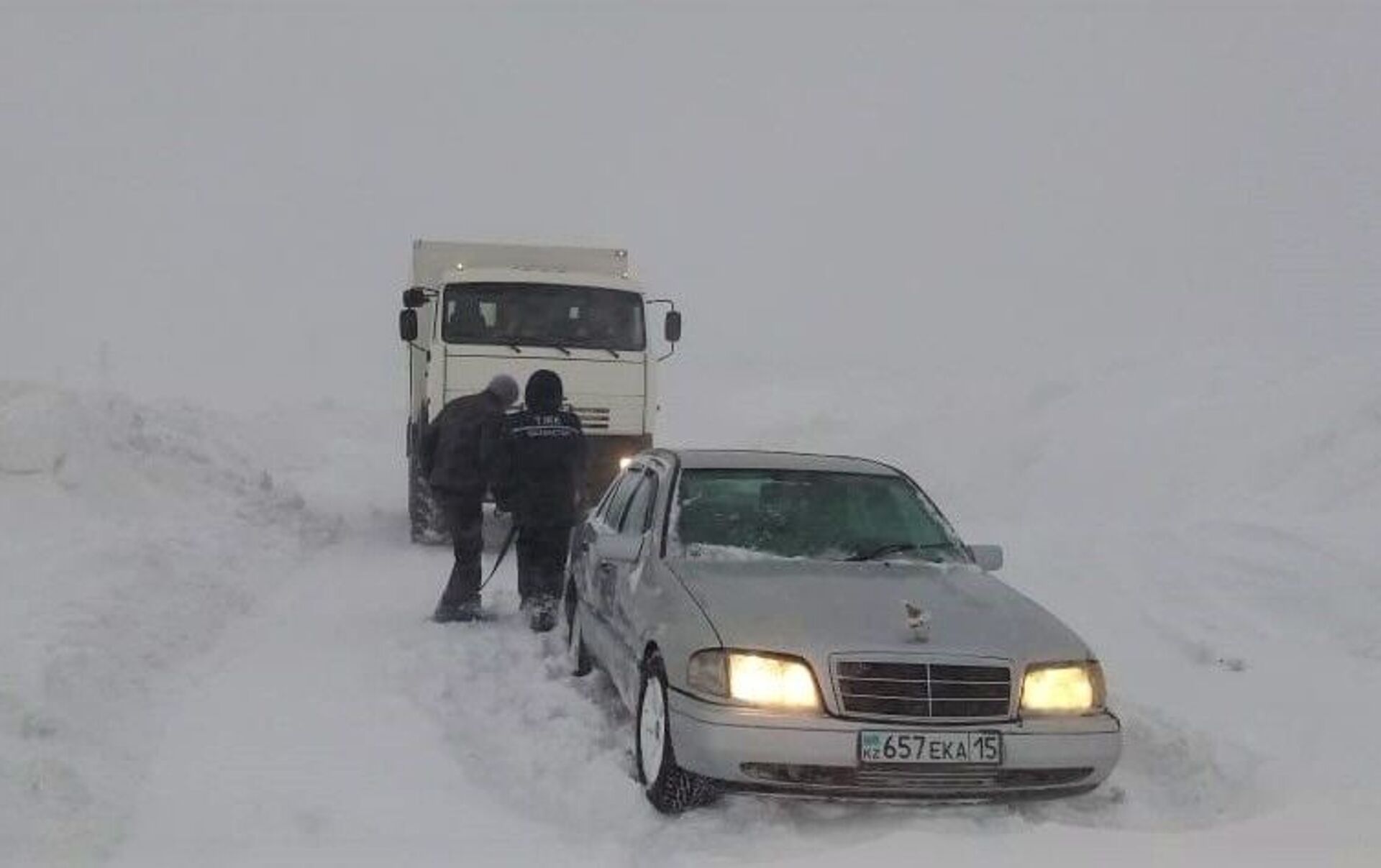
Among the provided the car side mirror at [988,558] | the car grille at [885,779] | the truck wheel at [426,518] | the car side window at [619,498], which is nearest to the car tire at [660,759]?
the car grille at [885,779]

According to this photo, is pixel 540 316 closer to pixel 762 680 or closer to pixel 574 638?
pixel 574 638

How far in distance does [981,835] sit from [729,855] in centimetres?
88

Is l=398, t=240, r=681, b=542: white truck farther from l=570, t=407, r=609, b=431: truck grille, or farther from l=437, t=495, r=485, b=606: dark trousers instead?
l=437, t=495, r=485, b=606: dark trousers

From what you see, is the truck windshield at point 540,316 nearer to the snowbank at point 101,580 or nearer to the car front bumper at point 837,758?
the snowbank at point 101,580

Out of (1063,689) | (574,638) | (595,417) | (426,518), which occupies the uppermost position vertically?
(1063,689)

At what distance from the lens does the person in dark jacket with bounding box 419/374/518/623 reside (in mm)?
8602

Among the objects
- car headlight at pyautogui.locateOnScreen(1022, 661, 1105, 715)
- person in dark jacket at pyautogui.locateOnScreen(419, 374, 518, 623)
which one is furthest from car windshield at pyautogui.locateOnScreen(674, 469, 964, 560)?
person in dark jacket at pyautogui.locateOnScreen(419, 374, 518, 623)

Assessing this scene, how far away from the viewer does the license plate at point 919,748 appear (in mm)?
4469

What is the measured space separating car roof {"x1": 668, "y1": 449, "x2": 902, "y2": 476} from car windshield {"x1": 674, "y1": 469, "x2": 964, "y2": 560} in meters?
0.04

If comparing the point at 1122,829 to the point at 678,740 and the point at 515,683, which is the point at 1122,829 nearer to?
the point at 678,740

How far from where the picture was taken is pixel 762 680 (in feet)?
15.1

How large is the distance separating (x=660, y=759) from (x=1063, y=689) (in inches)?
59.2

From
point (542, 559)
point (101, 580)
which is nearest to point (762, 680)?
point (542, 559)

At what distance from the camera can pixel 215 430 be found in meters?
25.9
